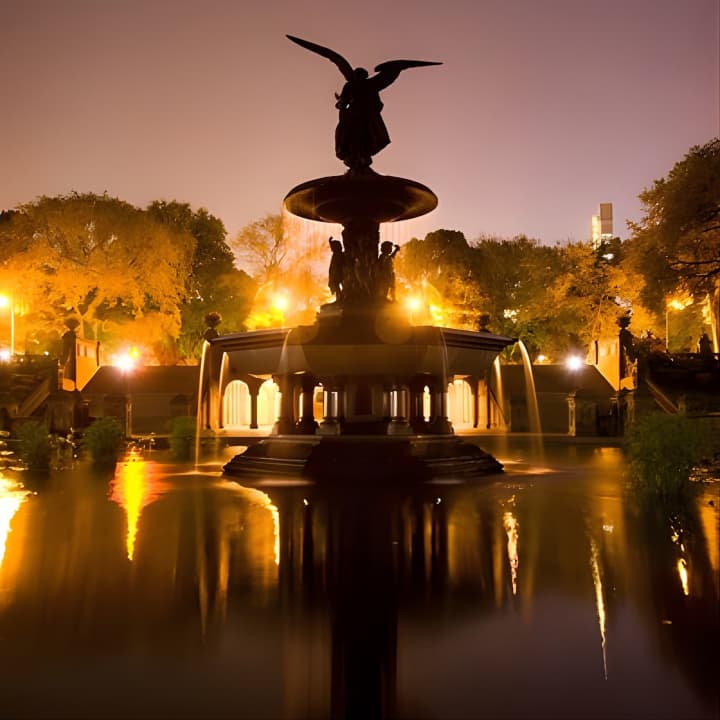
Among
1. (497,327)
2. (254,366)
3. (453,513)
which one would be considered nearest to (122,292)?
(497,327)

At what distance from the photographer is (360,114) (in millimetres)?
14812

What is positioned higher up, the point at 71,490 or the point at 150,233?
the point at 150,233

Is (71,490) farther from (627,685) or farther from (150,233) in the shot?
(150,233)

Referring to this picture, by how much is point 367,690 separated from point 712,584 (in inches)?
114

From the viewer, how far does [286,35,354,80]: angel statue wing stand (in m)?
14.0

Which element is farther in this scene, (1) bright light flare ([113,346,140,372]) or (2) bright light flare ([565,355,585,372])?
(1) bright light flare ([113,346,140,372])

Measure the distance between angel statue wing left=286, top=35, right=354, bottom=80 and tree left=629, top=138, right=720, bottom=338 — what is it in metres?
24.5

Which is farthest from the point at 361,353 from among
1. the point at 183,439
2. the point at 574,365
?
the point at 574,365

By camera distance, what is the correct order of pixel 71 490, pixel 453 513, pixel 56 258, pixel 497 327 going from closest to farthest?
pixel 453 513
pixel 71 490
pixel 56 258
pixel 497 327

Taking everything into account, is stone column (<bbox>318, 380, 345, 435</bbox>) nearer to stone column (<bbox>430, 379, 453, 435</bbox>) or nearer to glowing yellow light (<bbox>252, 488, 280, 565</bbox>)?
stone column (<bbox>430, 379, 453, 435</bbox>)

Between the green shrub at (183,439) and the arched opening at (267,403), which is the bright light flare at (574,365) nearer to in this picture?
the arched opening at (267,403)

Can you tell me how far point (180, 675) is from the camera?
3.50m

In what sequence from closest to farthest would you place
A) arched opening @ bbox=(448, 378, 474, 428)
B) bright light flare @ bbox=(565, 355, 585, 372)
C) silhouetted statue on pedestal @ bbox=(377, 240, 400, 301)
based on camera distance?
silhouetted statue on pedestal @ bbox=(377, 240, 400, 301) < arched opening @ bbox=(448, 378, 474, 428) < bright light flare @ bbox=(565, 355, 585, 372)

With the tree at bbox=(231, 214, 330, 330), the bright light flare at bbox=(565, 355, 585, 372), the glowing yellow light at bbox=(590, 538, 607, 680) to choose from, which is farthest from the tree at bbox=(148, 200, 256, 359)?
the glowing yellow light at bbox=(590, 538, 607, 680)
